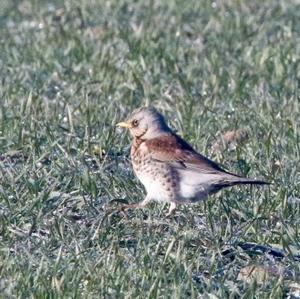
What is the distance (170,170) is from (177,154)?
11cm

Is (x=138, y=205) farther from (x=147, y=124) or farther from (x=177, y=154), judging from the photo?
(x=147, y=124)

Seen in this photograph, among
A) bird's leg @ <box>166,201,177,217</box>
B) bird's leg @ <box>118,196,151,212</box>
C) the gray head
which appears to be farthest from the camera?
the gray head

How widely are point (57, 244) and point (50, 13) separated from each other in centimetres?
605

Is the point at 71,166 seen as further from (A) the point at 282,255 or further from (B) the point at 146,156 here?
(A) the point at 282,255

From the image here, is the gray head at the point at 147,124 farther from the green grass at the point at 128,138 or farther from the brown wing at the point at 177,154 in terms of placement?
the green grass at the point at 128,138

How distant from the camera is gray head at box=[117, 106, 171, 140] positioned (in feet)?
24.7

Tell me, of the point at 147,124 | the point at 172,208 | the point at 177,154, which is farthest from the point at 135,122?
the point at 172,208

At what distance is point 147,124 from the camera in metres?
7.55

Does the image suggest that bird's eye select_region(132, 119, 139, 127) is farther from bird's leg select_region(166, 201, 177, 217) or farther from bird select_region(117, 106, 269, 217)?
bird's leg select_region(166, 201, 177, 217)

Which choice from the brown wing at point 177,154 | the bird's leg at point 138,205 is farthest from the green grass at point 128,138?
the brown wing at point 177,154

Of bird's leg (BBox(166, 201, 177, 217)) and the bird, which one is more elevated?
the bird

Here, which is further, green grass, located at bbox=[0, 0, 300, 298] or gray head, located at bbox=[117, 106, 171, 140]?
gray head, located at bbox=[117, 106, 171, 140]

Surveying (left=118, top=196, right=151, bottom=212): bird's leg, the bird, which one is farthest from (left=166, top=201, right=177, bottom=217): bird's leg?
(left=118, top=196, right=151, bottom=212): bird's leg

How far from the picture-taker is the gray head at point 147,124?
7.52 metres
